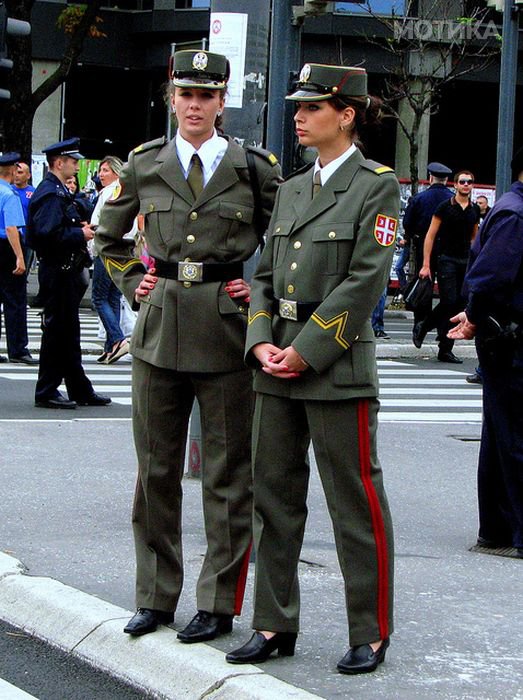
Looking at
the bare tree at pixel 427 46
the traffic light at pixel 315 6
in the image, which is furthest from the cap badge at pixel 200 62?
the bare tree at pixel 427 46

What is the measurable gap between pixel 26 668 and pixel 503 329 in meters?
A: 2.75

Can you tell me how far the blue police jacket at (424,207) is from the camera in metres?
17.2

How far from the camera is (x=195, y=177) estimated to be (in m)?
Answer: 5.11

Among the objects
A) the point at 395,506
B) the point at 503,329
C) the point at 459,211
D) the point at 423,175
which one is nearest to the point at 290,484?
the point at 503,329

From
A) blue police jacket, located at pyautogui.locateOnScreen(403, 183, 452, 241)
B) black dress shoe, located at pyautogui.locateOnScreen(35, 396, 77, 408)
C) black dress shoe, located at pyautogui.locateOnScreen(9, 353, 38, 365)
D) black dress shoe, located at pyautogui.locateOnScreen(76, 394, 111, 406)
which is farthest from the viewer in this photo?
blue police jacket, located at pyautogui.locateOnScreen(403, 183, 452, 241)

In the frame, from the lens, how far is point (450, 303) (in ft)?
51.3

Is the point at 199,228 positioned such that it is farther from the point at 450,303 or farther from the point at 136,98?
the point at 136,98

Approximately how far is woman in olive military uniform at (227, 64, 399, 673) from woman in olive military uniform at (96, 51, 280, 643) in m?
0.26

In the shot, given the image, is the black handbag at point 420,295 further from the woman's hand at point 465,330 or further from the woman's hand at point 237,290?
the woman's hand at point 237,290

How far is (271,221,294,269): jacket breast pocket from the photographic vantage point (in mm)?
4793

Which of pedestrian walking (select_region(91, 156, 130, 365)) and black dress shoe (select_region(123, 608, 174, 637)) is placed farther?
pedestrian walking (select_region(91, 156, 130, 365))

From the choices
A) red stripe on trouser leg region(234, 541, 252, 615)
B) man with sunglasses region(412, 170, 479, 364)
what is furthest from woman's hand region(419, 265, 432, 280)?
red stripe on trouser leg region(234, 541, 252, 615)

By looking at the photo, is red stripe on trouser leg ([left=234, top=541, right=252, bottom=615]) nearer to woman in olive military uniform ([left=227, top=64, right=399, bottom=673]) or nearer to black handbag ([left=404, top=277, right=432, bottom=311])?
woman in olive military uniform ([left=227, top=64, right=399, bottom=673])

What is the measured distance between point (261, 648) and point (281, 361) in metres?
0.94
